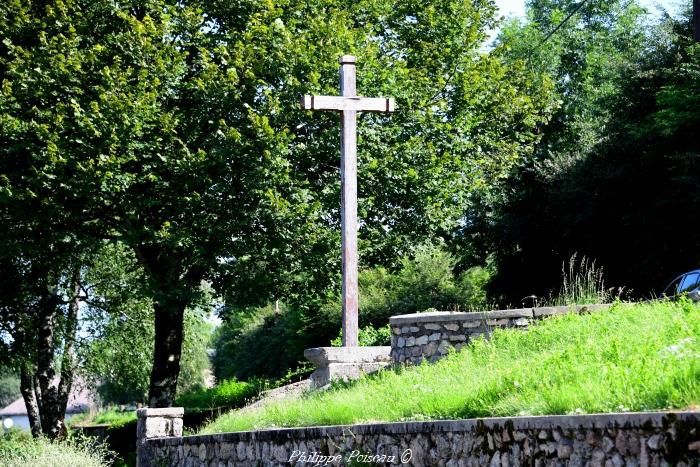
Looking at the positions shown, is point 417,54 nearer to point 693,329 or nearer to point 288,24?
point 288,24

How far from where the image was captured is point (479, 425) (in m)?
8.59

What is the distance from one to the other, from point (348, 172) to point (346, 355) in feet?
9.26

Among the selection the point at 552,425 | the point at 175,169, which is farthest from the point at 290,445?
the point at 175,169

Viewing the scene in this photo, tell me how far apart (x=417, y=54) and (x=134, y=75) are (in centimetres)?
717

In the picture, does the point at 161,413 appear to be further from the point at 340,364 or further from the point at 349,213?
the point at 349,213

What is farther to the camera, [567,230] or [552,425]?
[567,230]

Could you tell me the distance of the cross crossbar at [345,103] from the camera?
15.8 m

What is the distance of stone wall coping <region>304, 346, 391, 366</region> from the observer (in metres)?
15.6

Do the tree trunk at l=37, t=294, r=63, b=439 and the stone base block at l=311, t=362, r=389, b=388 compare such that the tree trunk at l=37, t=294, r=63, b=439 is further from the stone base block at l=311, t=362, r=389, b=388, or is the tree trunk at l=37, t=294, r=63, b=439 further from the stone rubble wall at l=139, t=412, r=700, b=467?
the stone rubble wall at l=139, t=412, r=700, b=467

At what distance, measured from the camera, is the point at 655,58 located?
31.3 metres

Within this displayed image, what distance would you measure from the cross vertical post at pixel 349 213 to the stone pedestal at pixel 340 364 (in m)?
0.18

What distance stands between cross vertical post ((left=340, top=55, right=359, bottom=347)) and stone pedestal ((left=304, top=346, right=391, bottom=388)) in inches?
6.9

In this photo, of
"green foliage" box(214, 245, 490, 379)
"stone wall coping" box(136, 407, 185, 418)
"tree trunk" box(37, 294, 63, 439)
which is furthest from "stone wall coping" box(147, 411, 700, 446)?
"tree trunk" box(37, 294, 63, 439)

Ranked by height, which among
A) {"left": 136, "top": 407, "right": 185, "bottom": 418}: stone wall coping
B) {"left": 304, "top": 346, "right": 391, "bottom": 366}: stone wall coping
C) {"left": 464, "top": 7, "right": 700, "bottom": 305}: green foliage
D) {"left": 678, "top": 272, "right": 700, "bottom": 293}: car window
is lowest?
{"left": 136, "top": 407, "right": 185, "bottom": 418}: stone wall coping
